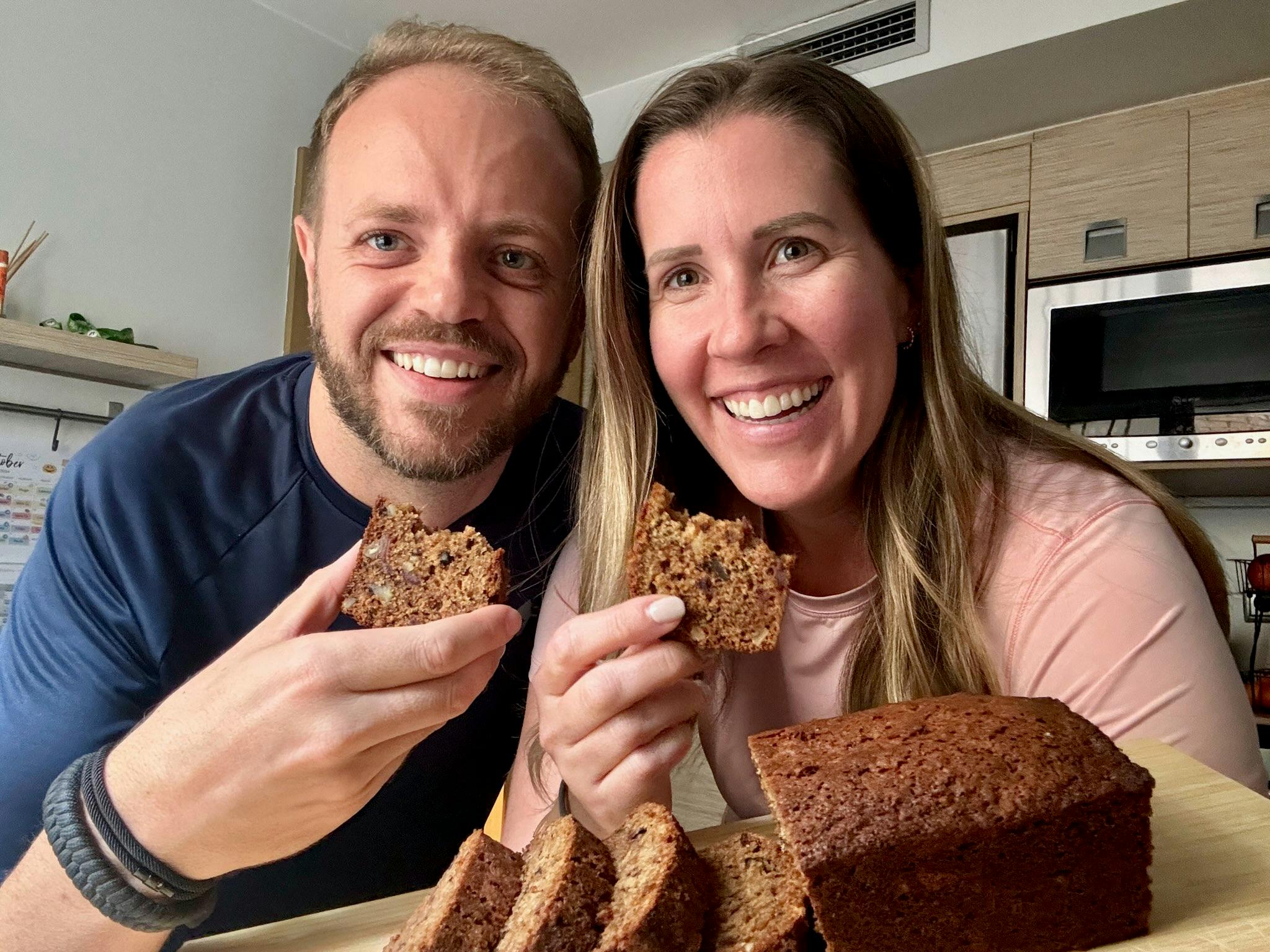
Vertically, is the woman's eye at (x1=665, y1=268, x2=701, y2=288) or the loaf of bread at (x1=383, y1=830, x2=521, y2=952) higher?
the woman's eye at (x1=665, y1=268, x2=701, y2=288)

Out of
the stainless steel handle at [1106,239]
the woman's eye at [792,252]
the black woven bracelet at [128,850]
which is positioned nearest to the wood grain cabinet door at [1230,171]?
the stainless steel handle at [1106,239]

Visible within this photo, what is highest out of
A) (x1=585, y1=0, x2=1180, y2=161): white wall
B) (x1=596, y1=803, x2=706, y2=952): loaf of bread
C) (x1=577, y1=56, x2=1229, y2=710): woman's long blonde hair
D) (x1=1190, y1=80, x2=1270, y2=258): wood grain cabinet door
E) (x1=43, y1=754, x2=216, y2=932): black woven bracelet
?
(x1=585, y1=0, x2=1180, y2=161): white wall

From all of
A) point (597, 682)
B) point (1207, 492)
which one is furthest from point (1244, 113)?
point (597, 682)

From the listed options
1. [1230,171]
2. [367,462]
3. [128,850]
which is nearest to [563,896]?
[128,850]

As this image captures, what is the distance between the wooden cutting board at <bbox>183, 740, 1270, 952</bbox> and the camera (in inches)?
34.9

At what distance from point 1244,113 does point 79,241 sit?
17.2 ft

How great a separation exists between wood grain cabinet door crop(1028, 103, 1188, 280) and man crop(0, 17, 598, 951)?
10.4 feet

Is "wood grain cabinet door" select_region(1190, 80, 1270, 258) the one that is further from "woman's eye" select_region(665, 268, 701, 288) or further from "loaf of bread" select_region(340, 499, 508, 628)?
"loaf of bread" select_region(340, 499, 508, 628)

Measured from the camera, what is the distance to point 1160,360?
414 centimetres

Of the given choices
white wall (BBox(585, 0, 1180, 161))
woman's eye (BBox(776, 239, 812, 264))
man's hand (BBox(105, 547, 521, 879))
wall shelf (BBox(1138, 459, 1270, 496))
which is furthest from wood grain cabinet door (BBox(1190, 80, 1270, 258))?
man's hand (BBox(105, 547, 521, 879))

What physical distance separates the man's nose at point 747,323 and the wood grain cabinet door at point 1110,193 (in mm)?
3402

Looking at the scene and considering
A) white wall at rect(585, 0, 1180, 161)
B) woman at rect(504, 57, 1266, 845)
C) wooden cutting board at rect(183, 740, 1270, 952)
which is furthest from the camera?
white wall at rect(585, 0, 1180, 161)

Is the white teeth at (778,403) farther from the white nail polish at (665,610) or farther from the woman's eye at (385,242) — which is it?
the woman's eye at (385,242)

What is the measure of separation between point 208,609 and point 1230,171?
14.2 ft
